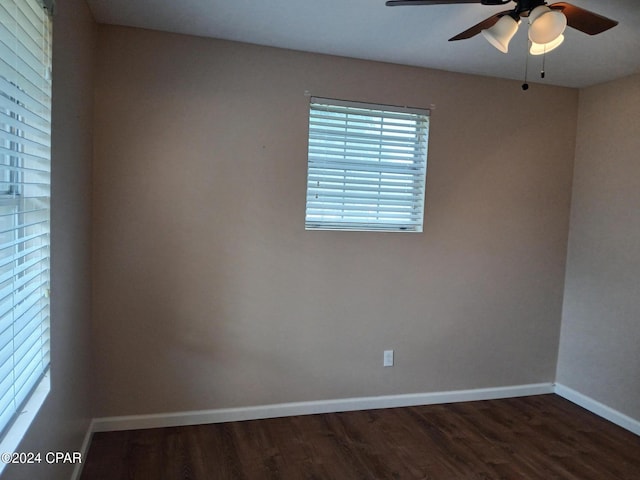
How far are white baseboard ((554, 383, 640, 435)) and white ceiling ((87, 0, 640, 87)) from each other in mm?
2326

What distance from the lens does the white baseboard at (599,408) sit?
2.85 meters

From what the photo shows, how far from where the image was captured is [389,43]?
2.53 metres

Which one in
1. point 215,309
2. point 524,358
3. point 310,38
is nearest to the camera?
point 310,38

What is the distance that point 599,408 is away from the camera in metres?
3.08

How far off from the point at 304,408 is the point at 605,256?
2407 mm

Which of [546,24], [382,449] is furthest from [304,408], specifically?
[546,24]

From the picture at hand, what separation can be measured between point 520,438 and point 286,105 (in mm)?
2593

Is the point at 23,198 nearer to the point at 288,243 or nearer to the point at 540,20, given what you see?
the point at 288,243

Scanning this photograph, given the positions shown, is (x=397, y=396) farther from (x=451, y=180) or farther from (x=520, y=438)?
(x=451, y=180)

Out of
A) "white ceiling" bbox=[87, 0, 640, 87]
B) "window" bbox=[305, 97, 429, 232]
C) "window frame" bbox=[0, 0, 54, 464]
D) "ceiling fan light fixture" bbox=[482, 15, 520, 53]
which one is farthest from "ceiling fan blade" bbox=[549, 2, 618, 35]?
"window frame" bbox=[0, 0, 54, 464]

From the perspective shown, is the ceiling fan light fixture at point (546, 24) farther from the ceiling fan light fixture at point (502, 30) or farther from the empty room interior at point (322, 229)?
the empty room interior at point (322, 229)

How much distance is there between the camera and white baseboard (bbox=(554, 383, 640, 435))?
2.85 m

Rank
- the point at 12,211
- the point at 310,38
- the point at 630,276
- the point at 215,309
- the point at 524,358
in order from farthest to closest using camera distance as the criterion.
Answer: the point at 524,358
the point at 630,276
the point at 215,309
the point at 310,38
the point at 12,211

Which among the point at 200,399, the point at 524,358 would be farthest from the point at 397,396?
the point at 200,399
